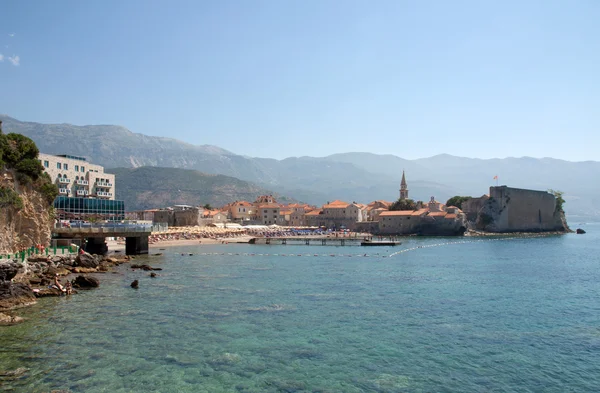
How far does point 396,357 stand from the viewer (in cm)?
1483

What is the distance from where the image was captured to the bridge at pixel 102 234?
3984cm

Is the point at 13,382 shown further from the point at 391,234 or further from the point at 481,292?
the point at 391,234

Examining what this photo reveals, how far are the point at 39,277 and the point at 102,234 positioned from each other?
1521 centimetres

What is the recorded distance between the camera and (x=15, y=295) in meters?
21.0

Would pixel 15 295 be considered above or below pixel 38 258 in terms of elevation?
below

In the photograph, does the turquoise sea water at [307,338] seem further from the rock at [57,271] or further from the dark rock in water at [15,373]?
the rock at [57,271]

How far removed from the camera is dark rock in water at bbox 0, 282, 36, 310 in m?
20.2

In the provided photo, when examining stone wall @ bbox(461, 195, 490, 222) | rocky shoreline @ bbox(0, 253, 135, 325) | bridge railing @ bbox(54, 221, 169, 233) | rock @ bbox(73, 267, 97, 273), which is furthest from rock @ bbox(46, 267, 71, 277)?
stone wall @ bbox(461, 195, 490, 222)

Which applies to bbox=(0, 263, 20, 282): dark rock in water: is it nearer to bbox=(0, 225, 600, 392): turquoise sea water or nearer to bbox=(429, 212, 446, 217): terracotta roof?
bbox=(0, 225, 600, 392): turquoise sea water

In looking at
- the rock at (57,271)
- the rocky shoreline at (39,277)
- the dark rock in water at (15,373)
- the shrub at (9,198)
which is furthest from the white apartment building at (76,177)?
the dark rock in water at (15,373)

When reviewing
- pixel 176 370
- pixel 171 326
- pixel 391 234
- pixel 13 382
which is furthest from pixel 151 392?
pixel 391 234

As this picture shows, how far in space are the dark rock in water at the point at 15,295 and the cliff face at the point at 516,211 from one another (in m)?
103

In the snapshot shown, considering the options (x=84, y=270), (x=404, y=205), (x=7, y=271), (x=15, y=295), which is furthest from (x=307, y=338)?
(x=404, y=205)

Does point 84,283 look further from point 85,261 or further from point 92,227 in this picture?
point 92,227
